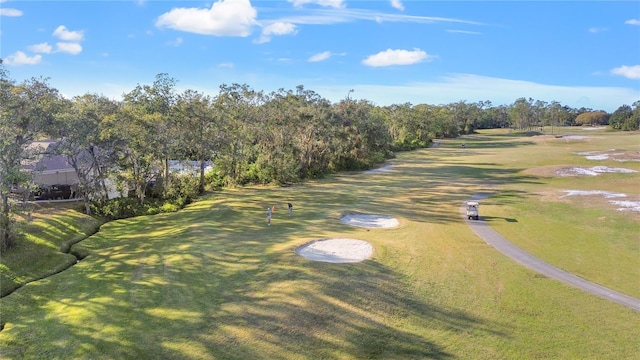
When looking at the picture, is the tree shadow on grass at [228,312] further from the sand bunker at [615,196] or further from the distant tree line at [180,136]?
the sand bunker at [615,196]

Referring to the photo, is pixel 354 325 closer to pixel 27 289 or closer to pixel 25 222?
pixel 27 289

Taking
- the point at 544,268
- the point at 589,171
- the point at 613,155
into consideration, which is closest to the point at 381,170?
the point at 589,171

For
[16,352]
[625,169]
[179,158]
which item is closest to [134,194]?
[179,158]

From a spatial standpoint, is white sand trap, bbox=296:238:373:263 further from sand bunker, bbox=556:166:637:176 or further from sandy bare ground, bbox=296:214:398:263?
sand bunker, bbox=556:166:637:176

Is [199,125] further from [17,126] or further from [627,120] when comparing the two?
[627,120]

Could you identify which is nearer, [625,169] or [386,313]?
[386,313]

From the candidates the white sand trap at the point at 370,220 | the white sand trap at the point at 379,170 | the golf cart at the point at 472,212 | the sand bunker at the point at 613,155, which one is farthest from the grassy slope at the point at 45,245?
the sand bunker at the point at 613,155

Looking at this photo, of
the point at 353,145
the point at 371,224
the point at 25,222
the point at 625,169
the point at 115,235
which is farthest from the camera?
the point at 353,145
